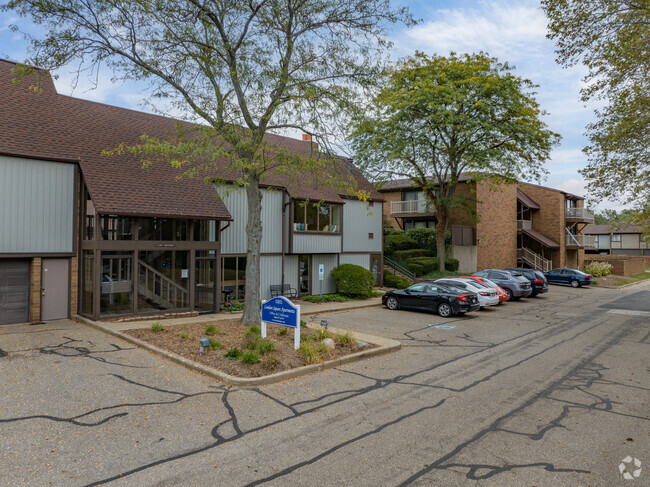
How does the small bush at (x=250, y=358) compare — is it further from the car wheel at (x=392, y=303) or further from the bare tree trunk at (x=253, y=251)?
the car wheel at (x=392, y=303)

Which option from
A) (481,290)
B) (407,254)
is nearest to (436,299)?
(481,290)

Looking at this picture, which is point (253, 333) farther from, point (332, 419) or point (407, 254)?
point (407, 254)

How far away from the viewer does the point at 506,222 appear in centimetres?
3681

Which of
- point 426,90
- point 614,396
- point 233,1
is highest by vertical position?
point 426,90

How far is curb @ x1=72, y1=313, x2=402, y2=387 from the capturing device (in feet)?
27.8

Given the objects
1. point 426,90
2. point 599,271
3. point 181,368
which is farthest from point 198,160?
point 599,271

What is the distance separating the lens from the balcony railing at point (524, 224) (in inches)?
1529

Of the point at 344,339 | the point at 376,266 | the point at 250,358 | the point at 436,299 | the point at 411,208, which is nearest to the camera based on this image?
the point at 250,358

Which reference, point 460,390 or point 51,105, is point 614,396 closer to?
point 460,390

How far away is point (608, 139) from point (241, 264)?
1611 cm

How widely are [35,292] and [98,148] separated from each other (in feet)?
18.4

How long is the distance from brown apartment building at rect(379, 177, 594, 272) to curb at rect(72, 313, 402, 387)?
73.6ft

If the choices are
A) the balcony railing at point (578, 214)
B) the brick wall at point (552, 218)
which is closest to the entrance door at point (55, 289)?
the brick wall at point (552, 218)

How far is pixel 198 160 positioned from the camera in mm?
18781
